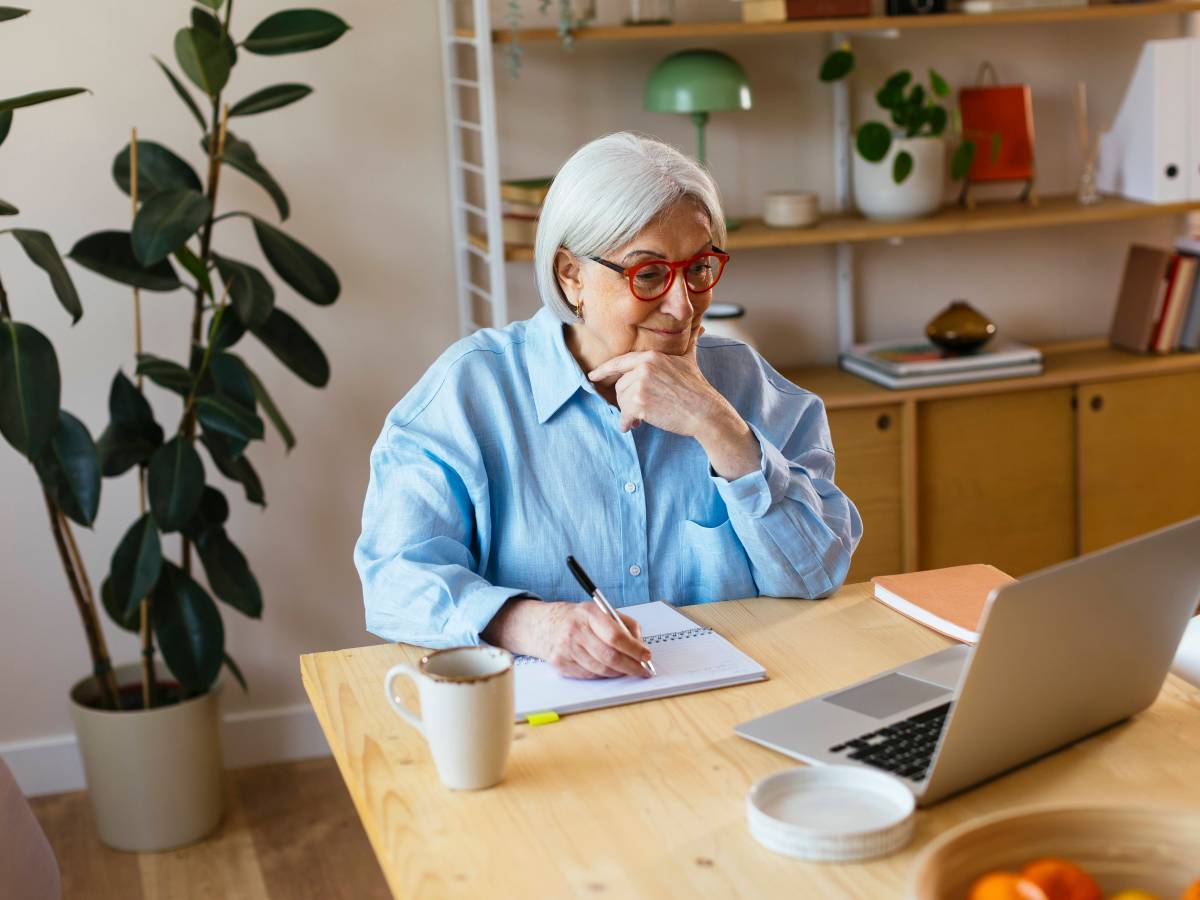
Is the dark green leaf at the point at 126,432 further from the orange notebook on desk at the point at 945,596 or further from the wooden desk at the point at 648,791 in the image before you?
the orange notebook on desk at the point at 945,596

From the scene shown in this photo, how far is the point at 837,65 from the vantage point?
3.13m

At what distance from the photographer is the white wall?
2.90 meters

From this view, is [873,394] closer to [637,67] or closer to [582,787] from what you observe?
[637,67]

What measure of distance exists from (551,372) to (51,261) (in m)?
1.07

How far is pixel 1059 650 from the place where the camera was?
1110 mm

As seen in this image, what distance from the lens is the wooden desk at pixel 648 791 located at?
1.04 metres

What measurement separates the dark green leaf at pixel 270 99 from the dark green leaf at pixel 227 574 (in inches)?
31.1

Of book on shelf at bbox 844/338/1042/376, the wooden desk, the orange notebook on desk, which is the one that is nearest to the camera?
the wooden desk

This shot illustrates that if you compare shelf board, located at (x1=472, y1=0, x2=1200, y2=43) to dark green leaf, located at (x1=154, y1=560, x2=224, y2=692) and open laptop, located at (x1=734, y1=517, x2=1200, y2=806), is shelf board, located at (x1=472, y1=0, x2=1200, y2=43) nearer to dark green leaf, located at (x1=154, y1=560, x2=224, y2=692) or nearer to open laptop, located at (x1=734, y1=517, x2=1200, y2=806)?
dark green leaf, located at (x1=154, y1=560, x2=224, y2=692)

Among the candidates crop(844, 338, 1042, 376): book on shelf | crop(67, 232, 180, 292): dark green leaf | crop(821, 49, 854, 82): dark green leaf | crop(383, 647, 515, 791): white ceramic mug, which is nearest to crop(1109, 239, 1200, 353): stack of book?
crop(844, 338, 1042, 376): book on shelf

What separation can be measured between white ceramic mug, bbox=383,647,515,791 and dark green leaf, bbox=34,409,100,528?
59.1 inches

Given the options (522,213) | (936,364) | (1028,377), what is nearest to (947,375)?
(936,364)

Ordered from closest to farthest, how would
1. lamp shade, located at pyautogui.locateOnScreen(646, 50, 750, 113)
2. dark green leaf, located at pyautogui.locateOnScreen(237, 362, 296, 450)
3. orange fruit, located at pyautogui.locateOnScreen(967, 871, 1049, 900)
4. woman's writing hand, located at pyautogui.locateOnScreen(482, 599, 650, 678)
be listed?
orange fruit, located at pyautogui.locateOnScreen(967, 871, 1049, 900)
woman's writing hand, located at pyautogui.locateOnScreen(482, 599, 650, 678)
dark green leaf, located at pyautogui.locateOnScreen(237, 362, 296, 450)
lamp shade, located at pyautogui.locateOnScreen(646, 50, 750, 113)

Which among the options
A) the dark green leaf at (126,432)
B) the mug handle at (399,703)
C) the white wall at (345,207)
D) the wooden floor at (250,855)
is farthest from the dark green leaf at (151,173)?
the mug handle at (399,703)
